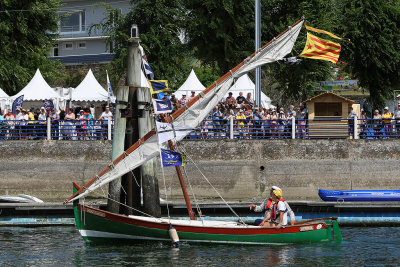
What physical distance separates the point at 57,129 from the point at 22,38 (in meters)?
16.4

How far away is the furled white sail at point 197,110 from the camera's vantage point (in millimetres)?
25500

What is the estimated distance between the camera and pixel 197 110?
1032 inches

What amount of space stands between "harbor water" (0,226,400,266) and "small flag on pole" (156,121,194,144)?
3.27 meters

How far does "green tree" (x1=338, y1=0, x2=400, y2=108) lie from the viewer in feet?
140

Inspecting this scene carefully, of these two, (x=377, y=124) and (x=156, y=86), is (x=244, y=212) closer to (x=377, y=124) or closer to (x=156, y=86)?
(x=156, y=86)

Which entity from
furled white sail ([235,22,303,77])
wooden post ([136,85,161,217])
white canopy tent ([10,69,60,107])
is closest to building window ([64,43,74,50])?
white canopy tent ([10,69,60,107])

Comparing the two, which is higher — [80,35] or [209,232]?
[80,35]

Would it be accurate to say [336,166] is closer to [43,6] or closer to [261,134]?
[261,134]

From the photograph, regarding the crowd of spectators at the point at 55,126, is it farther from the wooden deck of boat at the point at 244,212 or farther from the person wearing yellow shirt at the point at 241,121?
the person wearing yellow shirt at the point at 241,121

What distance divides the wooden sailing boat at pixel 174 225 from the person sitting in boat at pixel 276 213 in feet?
0.78

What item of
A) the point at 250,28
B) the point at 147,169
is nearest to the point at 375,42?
the point at 250,28

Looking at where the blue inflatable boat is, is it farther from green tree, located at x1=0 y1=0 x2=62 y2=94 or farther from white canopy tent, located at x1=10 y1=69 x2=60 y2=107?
green tree, located at x1=0 y1=0 x2=62 y2=94

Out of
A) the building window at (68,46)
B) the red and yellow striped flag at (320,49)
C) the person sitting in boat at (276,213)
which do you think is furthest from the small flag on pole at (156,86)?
the building window at (68,46)

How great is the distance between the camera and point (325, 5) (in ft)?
141
